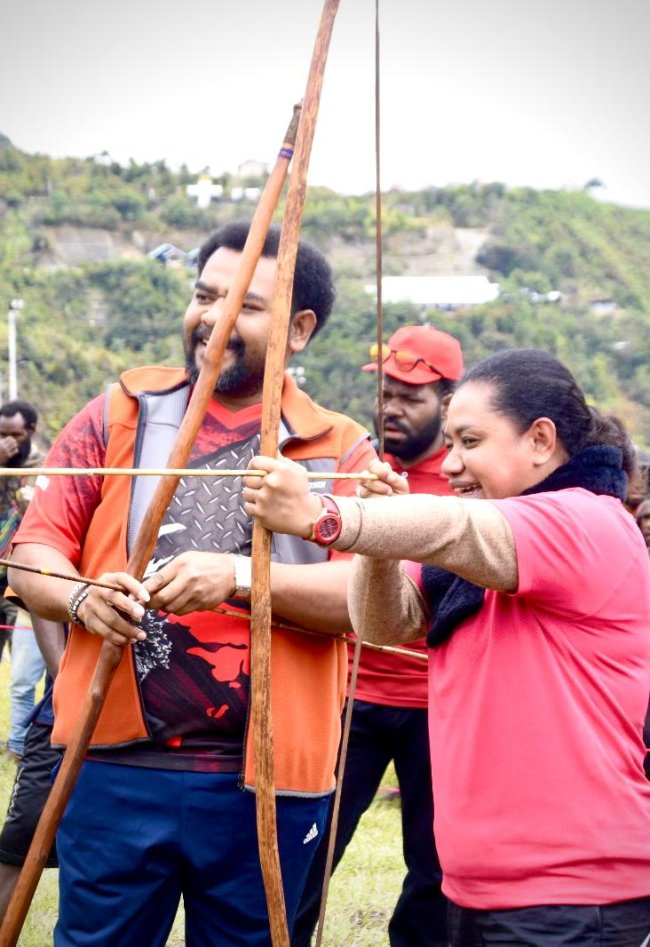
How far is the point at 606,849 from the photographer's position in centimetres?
237

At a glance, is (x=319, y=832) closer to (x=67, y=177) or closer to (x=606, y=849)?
(x=606, y=849)

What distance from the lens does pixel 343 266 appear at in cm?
5706

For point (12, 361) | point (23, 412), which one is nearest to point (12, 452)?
point (23, 412)

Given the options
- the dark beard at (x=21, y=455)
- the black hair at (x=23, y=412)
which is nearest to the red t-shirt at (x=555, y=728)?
the dark beard at (x=21, y=455)

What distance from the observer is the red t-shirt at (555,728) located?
2355 millimetres

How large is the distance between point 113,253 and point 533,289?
24099 millimetres

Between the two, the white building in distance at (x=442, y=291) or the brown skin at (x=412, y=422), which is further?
the white building in distance at (x=442, y=291)

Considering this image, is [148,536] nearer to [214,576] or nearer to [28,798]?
[214,576]

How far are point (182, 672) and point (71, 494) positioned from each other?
1.61 feet

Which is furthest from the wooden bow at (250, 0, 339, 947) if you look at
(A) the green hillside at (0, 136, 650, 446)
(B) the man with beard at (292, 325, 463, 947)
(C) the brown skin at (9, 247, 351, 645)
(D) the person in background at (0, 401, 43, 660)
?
(A) the green hillside at (0, 136, 650, 446)

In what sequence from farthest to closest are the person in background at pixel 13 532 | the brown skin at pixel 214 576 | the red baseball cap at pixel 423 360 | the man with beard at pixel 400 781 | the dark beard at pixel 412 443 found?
the person in background at pixel 13 532, the red baseball cap at pixel 423 360, the dark beard at pixel 412 443, the man with beard at pixel 400 781, the brown skin at pixel 214 576

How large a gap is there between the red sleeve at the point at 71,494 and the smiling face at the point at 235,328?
0.88 feet

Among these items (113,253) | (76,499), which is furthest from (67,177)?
(76,499)

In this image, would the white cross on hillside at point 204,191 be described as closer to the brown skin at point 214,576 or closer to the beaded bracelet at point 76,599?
the brown skin at point 214,576
